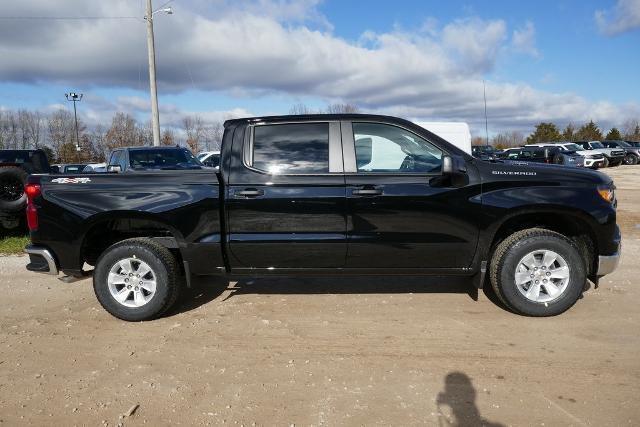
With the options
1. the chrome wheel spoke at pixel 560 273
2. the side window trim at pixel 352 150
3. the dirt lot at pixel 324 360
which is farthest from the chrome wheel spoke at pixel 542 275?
the side window trim at pixel 352 150

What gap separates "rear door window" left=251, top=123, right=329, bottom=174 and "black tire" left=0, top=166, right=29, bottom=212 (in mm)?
5515

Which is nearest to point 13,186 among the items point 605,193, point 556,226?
point 556,226

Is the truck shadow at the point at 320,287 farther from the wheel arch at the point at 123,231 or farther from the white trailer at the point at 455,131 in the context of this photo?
the white trailer at the point at 455,131

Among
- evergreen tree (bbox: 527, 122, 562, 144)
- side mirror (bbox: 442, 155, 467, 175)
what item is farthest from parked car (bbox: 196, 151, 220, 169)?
evergreen tree (bbox: 527, 122, 562, 144)

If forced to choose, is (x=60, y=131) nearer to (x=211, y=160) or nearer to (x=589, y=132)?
(x=211, y=160)

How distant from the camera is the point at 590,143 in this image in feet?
112

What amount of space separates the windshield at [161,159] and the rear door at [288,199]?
6481 millimetres

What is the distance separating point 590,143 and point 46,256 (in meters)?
37.7

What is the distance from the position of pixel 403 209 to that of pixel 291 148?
116 centimetres

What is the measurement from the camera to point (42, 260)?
4.43m

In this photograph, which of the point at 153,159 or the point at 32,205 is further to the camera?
the point at 153,159

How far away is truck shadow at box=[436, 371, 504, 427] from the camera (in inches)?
108

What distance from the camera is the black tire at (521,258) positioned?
13.8 feet

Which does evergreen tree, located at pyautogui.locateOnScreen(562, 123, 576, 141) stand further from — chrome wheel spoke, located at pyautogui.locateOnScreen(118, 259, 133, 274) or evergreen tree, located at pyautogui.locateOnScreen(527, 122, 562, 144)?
chrome wheel spoke, located at pyautogui.locateOnScreen(118, 259, 133, 274)
